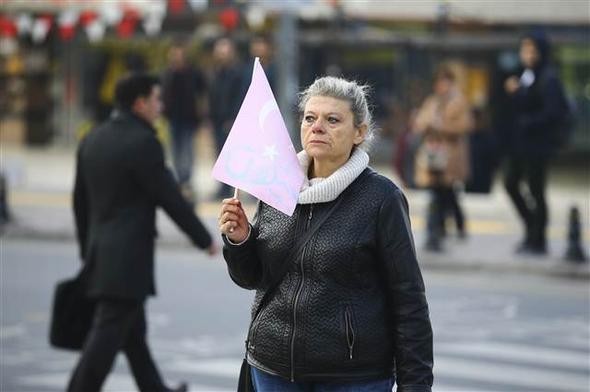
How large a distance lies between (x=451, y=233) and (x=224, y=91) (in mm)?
4263

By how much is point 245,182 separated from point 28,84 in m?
28.0

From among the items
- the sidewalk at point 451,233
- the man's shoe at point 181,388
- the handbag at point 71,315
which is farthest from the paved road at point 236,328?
the handbag at point 71,315

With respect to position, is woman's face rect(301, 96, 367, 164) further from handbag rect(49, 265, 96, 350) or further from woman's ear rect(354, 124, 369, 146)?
handbag rect(49, 265, 96, 350)

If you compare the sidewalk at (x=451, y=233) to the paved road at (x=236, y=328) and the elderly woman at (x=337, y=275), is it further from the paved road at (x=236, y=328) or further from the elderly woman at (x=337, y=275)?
the elderly woman at (x=337, y=275)

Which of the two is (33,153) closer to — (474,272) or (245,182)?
(474,272)

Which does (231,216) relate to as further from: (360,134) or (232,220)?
(360,134)

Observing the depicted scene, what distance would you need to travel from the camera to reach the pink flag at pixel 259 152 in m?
5.41

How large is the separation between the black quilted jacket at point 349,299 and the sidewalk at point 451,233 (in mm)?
10091

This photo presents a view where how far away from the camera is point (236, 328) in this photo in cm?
1213

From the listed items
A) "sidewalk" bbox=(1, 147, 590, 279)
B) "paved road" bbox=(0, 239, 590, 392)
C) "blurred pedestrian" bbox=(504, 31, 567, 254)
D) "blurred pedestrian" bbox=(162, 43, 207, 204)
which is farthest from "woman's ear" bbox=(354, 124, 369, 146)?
"blurred pedestrian" bbox=(162, 43, 207, 204)

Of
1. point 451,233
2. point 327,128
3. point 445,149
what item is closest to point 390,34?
point 451,233

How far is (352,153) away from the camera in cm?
554

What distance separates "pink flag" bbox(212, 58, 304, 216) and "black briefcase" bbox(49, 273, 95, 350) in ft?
11.0

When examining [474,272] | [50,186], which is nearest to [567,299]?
[474,272]
